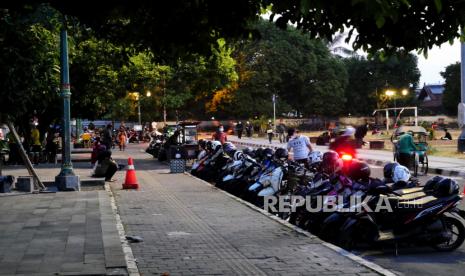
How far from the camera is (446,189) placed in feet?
26.6

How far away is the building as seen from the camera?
93.6 m

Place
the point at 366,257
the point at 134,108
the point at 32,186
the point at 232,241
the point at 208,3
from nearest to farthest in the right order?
the point at 208,3
the point at 366,257
the point at 232,241
the point at 32,186
the point at 134,108

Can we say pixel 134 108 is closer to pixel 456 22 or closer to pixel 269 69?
pixel 269 69

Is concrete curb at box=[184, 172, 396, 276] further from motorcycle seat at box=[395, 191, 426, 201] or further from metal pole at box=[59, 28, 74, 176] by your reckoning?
metal pole at box=[59, 28, 74, 176]

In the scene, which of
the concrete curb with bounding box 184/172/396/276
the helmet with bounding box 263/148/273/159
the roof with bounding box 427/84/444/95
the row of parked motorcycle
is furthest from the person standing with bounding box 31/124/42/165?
the roof with bounding box 427/84/444/95

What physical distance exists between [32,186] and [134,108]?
42375 mm

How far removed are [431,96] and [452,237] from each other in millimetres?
94141

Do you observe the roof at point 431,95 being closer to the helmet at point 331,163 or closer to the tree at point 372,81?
the tree at point 372,81

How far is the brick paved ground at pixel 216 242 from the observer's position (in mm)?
7074

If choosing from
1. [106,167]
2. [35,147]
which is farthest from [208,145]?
[35,147]

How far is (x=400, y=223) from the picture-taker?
8156mm

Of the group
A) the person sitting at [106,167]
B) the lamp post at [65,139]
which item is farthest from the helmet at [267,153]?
the person sitting at [106,167]

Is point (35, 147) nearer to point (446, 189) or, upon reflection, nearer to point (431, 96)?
point (446, 189)

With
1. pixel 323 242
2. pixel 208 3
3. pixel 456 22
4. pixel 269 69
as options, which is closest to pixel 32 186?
pixel 323 242
